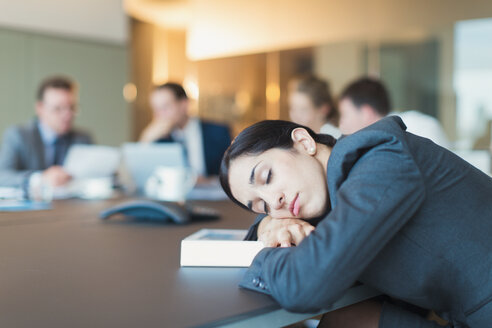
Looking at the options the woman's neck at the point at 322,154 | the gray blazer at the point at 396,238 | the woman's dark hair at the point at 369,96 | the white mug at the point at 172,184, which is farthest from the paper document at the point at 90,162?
the gray blazer at the point at 396,238

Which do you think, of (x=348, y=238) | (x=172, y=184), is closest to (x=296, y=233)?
(x=348, y=238)

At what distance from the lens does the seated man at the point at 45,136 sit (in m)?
3.27

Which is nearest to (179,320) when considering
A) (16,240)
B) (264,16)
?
(16,240)

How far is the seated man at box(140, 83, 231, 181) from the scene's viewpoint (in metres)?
3.77

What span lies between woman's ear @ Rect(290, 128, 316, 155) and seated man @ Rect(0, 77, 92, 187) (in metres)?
2.42

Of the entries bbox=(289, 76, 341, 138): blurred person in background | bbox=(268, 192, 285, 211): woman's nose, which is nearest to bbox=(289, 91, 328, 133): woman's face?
bbox=(289, 76, 341, 138): blurred person in background

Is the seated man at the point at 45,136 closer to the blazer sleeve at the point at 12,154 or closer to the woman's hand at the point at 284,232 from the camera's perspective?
the blazer sleeve at the point at 12,154

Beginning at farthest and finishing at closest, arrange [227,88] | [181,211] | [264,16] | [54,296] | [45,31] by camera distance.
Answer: [227,88] < [264,16] < [45,31] < [181,211] < [54,296]

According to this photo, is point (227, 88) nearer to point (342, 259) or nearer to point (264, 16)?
point (264, 16)

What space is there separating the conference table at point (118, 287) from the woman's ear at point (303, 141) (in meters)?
0.32

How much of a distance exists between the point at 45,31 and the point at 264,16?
94.0 inches

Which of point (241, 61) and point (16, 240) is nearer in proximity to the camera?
point (16, 240)

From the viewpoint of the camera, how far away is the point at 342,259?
2.69 feet

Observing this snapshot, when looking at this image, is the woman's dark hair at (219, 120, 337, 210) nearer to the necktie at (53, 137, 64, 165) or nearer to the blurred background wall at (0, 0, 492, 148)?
the necktie at (53, 137, 64, 165)
